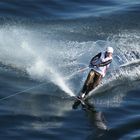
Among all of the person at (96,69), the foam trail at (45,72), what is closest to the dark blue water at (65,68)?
the foam trail at (45,72)

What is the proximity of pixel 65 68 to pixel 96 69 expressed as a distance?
299cm

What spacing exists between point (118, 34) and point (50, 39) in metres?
4.20

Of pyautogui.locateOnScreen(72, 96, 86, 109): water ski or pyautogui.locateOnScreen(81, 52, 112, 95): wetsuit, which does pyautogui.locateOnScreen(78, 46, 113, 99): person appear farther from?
pyautogui.locateOnScreen(72, 96, 86, 109): water ski

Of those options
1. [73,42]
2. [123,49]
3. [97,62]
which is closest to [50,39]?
[73,42]

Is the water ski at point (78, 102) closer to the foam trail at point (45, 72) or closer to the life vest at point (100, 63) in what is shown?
the foam trail at point (45, 72)

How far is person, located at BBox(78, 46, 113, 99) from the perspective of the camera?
77.4 feet

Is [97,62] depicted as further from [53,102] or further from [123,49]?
[123,49]

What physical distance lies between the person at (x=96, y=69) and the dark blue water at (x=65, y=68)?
56 centimetres

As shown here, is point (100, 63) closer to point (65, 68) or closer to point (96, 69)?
point (96, 69)

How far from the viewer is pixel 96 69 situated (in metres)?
23.8

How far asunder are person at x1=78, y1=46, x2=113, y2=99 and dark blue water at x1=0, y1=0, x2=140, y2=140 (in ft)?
1.85

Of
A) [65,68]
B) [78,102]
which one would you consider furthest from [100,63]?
[65,68]

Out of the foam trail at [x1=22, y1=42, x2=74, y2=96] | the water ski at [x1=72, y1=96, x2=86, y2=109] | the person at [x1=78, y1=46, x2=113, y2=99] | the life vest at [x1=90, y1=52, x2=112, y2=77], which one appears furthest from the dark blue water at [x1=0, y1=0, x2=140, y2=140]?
the life vest at [x1=90, y1=52, x2=112, y2=77]

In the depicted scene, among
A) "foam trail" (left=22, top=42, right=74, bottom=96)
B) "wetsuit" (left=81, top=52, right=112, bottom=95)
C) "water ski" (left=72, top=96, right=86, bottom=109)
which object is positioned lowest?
"water ski" (left=72, top=96, right=86, bottom=109)
